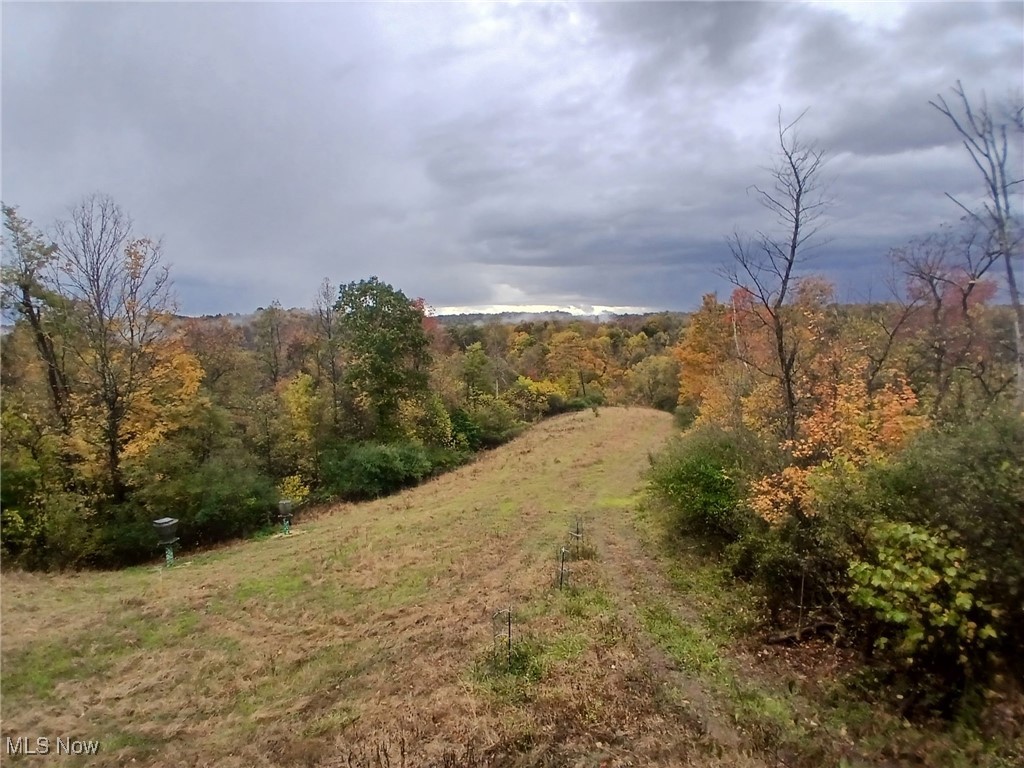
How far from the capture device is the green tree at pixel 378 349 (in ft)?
96.6

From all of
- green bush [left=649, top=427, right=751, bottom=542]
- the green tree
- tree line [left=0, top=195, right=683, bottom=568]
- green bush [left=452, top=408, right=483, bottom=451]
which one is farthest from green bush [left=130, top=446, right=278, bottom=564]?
green bush [left=452, top=408, right=483, bottom=451]

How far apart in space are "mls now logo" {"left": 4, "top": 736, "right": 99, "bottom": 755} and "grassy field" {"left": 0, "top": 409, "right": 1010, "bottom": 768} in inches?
6.1

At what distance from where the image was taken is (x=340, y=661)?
9.80 m

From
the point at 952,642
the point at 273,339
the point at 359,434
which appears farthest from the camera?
the point at 273,339

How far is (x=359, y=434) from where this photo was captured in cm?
2992

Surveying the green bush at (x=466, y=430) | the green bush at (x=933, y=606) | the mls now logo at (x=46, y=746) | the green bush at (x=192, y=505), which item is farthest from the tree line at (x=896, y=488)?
the green bush at (x=466, y=430)

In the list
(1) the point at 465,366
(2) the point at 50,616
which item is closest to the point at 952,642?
(2) the point at 50,616

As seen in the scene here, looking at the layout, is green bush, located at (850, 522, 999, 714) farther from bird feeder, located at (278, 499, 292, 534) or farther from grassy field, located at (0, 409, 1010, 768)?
bird feeder, located at (278, 499, 292, 534)

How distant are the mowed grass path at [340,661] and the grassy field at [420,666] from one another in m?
0.04

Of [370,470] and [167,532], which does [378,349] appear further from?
[167,532]

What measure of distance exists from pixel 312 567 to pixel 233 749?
284 inches

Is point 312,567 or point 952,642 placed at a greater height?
point 952,642

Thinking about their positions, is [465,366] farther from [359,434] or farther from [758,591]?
[758,591]

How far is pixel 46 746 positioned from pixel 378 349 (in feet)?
75.8
